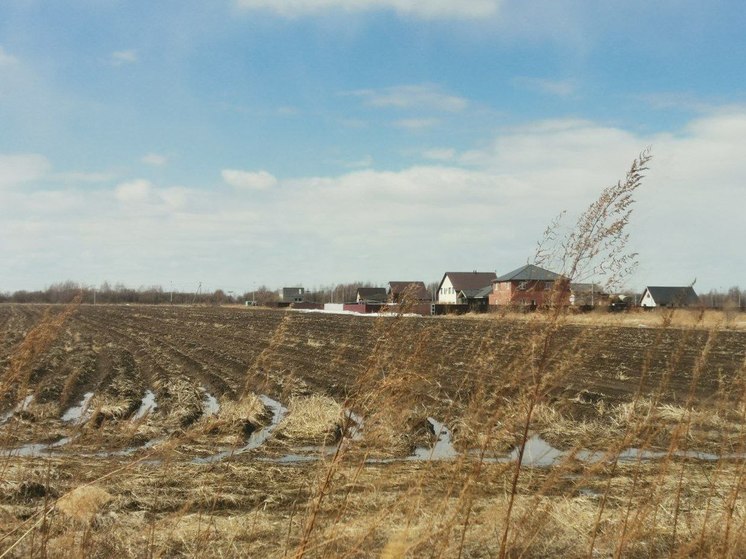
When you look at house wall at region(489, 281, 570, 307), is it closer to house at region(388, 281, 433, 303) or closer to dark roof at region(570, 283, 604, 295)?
dark roof at region(570, 283, 604, 295)

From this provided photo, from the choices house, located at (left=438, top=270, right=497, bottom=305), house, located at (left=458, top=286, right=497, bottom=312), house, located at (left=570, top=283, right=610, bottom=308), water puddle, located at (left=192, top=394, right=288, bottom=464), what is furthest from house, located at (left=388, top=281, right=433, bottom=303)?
house, located at (left=438, top=270, right=497, bottom=305)

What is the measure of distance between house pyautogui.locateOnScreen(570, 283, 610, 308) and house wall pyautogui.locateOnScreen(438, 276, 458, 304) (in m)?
94.0

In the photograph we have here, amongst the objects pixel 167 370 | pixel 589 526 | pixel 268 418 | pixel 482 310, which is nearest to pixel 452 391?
pixel 268 418

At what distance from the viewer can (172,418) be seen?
42.6 feet

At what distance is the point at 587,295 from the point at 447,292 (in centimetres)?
9883

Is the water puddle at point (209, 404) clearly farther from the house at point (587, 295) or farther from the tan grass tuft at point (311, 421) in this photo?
the house at point (587, 295)

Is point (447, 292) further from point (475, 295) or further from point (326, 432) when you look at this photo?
point (326, 432)

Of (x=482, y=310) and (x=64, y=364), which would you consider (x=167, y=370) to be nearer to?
(x=64, y=364)

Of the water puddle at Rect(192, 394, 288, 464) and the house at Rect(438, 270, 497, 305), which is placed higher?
the house at Rect(438, 270, 497, 305)

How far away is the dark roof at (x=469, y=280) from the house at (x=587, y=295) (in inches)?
3690

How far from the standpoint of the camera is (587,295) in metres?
3.24

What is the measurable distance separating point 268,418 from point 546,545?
9.13 metres

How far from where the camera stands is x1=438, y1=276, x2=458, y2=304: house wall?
98.0m

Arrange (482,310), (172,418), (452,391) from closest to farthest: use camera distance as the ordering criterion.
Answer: (172,418) → (452,391) → (482,310)
